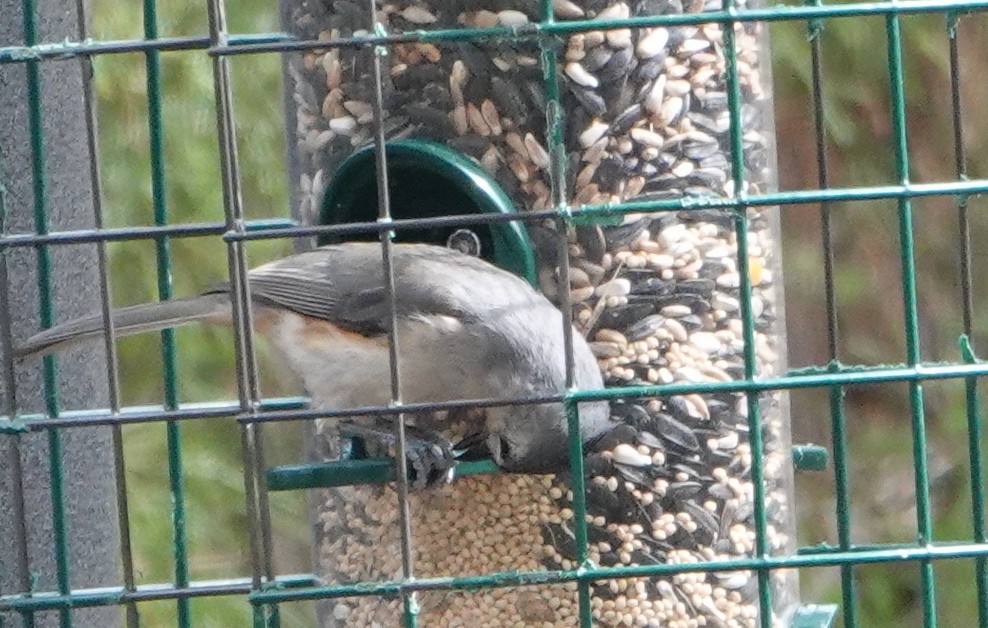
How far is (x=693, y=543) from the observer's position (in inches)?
129

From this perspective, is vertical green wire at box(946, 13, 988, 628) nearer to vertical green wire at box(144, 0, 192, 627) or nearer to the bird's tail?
vertical green wire at box(144, 0, 192, 627)

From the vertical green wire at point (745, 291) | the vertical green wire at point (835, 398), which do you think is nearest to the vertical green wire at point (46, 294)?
the vertical green wire at point (745, 291)

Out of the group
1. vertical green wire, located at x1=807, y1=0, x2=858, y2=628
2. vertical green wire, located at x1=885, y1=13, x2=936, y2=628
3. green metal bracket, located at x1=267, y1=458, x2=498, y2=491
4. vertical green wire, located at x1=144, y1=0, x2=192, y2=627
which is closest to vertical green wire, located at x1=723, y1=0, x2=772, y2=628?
vertical green wire, located at x1=807, y1=0, x2=858, y2=628

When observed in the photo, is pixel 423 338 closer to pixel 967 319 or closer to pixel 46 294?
pixel 46 294

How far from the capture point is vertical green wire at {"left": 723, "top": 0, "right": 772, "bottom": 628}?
283 cm

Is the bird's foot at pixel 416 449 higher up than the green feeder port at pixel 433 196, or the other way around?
the green feeder port at pixel 433 196

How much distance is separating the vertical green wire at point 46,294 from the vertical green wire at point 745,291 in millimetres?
1244

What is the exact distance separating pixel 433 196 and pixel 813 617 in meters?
1.14

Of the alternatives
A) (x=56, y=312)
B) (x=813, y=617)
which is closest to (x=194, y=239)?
(x=56, y=312)

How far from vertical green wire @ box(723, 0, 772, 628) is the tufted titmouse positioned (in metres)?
0.32

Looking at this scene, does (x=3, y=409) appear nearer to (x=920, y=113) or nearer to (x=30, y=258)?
(x=30, y=258)

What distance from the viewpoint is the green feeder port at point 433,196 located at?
330 centimetres

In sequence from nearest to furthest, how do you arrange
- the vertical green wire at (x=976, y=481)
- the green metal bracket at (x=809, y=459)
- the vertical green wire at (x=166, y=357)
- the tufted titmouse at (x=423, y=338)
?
the vertical green wire at (x=976, y=481)
the vertical green wire at (x=166, y=357)
the tufted titmouse at (x=423, y=338)
the green metal bracket at (x=809, y=459)

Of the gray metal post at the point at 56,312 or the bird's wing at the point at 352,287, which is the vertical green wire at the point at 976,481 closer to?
the bird's wing at the point at 352,287
